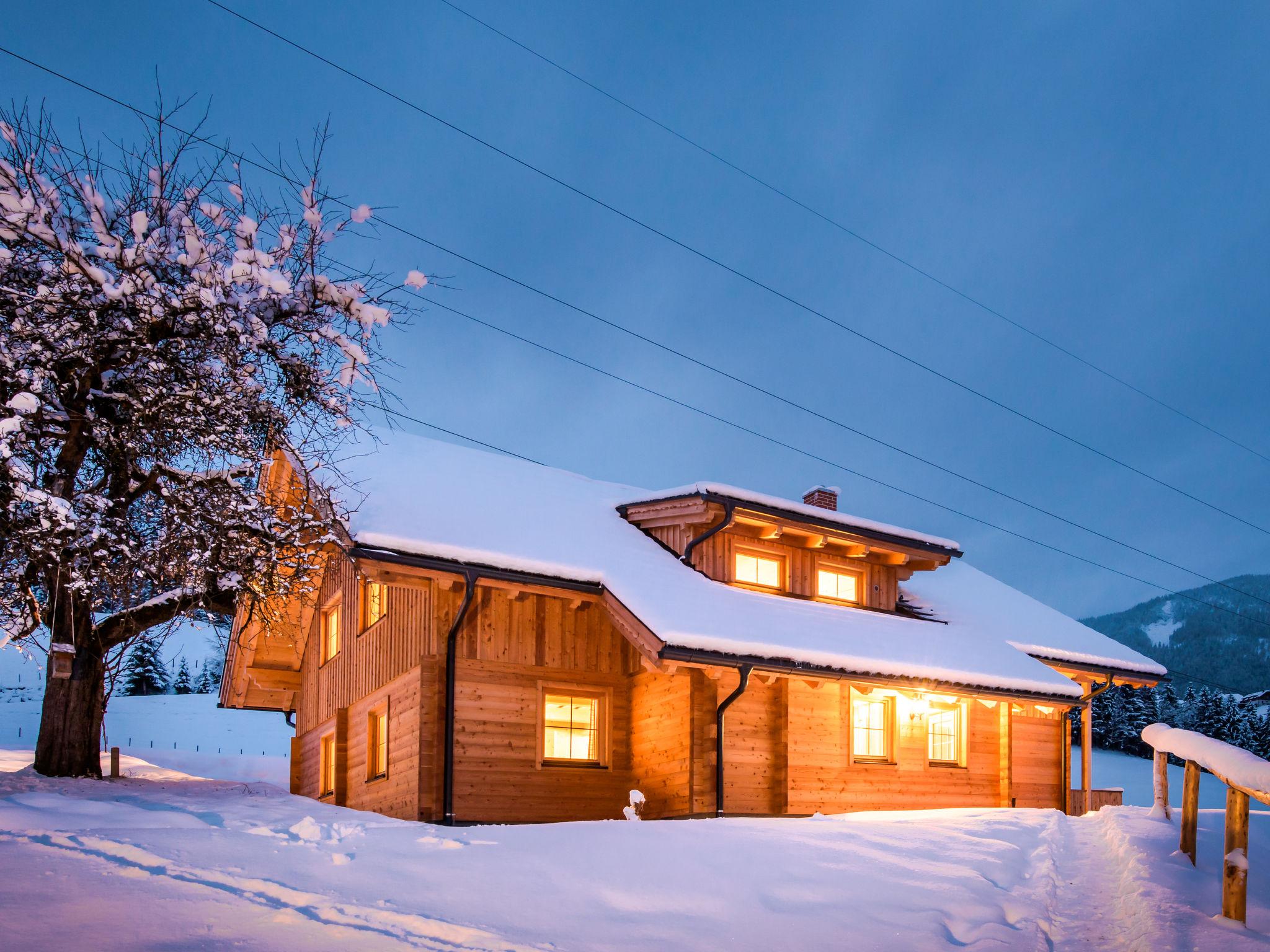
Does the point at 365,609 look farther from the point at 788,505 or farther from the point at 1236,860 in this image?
the point at 1236,860

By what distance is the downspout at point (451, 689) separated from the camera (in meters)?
13.6

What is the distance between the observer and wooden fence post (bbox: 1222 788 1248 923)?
308 inches

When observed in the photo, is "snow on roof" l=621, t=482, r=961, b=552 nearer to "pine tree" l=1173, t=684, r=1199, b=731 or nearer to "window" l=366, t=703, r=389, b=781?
"window" l=366, t=703, r=389, b=781

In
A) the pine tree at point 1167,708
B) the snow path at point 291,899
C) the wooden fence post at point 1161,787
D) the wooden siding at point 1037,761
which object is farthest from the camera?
the pine tree at point 1167,708

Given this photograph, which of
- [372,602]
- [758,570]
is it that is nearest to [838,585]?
[758,570]

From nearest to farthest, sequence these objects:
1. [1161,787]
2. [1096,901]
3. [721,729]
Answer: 1. [1096,901]
2. [1161,787]
3. [721,729]

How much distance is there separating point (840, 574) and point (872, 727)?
9.66 feet

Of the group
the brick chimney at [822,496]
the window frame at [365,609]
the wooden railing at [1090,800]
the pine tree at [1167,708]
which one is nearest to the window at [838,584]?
the brick chimney at [822,496]

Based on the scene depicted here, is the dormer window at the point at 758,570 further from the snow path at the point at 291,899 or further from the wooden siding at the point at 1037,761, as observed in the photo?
the snow path at the point at 291,899

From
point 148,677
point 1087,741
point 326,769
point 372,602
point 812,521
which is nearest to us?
point 372,602

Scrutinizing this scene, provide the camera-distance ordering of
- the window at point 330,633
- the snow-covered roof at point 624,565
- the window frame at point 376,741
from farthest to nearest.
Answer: the window at point 330,633, the window frame at point 376,741, the snow-covered roof at point 624,565

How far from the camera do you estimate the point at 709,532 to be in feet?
54.1

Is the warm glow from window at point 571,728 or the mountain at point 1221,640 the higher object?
the warm glow from window at point 571,728

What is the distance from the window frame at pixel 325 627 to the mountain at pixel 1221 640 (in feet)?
149
